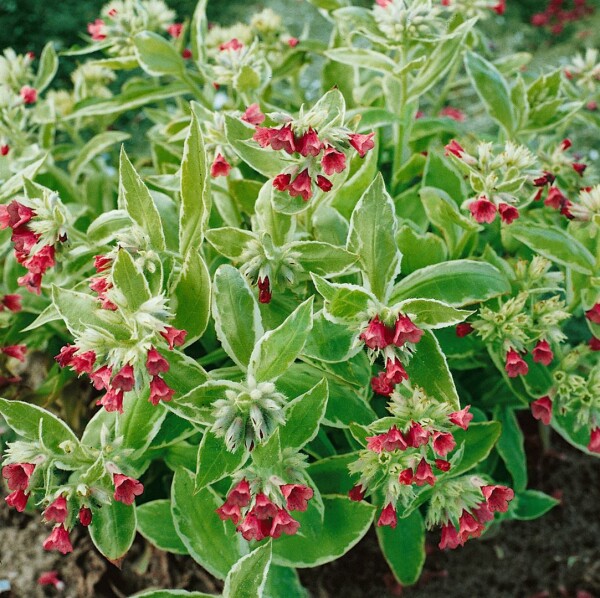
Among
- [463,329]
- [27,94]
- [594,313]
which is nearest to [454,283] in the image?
[463,329]

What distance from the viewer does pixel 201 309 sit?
3.81 ft

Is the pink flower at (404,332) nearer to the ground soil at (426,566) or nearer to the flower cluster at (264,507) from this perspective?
the flower cluster at (264,507)

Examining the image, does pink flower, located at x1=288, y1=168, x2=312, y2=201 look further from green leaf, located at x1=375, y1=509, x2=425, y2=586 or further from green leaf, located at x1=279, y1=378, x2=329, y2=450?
green leaf, located at x1=375, y1=509, x2=425, y2=586

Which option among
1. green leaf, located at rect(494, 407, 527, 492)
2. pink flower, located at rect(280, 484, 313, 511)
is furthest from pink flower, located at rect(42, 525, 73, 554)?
→ green leaf, located at rect(494, 407, 527, 492)

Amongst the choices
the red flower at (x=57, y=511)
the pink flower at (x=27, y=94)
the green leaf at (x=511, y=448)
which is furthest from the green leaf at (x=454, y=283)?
the pink flower at (x=27, y=94)

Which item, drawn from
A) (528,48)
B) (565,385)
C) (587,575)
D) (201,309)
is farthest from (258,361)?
(528,48)

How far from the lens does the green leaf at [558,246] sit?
1294 millimetres

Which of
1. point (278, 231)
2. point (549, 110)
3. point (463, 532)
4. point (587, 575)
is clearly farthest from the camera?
point (587, 575)

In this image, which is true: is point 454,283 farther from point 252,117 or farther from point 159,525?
point 159,525

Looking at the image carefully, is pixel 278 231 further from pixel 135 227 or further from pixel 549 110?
pixel 549 110

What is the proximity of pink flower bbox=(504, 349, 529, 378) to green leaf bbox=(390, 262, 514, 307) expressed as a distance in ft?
0.36

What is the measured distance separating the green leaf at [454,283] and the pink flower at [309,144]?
32 cm

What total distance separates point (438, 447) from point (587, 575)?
40.1 inches

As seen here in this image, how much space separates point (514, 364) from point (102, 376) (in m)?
0.71
